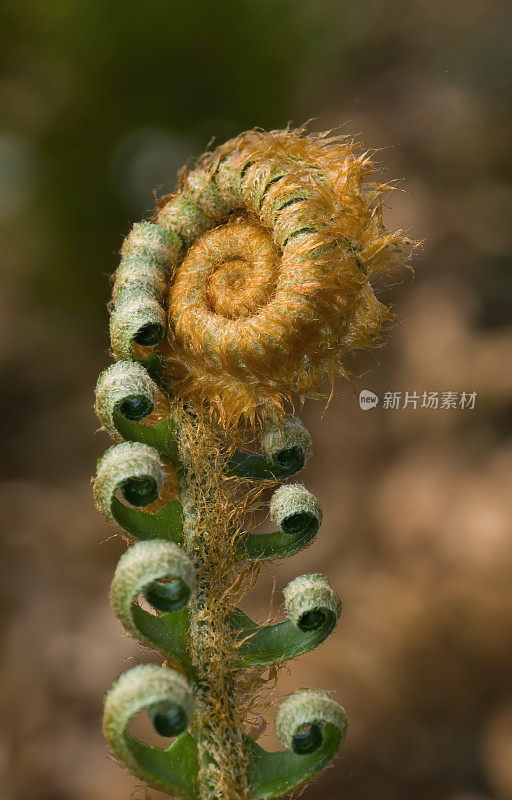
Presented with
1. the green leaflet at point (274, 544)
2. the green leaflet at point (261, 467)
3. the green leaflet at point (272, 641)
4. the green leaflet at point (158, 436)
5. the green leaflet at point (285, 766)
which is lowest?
the green leaflet at point (285, 766)

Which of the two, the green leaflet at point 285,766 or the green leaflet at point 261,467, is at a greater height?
the green leaflet at point 261,467

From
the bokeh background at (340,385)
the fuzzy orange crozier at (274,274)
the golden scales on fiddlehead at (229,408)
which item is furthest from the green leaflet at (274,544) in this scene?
the bokeh background at (340,385)

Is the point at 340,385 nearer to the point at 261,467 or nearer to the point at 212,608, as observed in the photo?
the point at 261,467

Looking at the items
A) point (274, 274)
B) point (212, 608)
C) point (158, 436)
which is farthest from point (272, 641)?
point (274, 274)

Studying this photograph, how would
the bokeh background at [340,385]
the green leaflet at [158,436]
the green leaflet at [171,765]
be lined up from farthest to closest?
the bokeh background at [340,385], the green leaflet at [158,436], the green leaflet at [171,765]

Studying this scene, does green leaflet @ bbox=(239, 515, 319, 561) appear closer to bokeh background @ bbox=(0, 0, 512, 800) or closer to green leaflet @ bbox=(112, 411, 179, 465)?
green leaflet @ bbox=(112, 411, 179, 465)

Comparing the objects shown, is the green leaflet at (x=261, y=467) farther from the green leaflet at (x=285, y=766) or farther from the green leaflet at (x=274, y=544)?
the green leaflet at (x=285, y=766)

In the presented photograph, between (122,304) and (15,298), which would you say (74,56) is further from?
(122,304)
